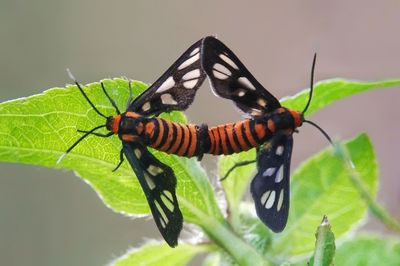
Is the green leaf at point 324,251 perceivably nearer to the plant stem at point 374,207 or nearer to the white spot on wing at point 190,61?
the plant stem at point 374,207

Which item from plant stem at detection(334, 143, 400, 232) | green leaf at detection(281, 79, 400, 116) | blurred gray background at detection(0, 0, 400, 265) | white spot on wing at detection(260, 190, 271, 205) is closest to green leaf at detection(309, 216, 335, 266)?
plant stem at detection(334, 143, 400, 232)

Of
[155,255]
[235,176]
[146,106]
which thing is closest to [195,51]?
[146,106]

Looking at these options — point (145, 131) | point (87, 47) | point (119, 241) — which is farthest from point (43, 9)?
point (145, 131)

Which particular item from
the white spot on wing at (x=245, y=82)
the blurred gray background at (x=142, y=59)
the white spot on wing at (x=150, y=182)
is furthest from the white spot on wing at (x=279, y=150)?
the blurred gray background at (x=142, y=59)

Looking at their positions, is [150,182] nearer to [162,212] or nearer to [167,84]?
[162,212]

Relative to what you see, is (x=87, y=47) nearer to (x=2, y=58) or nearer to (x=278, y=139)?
(x=2, y=58)

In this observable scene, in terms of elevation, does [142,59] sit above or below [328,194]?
above

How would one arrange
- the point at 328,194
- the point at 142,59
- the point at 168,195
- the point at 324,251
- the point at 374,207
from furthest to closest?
the point at 142,59 → the point at 328,194 → the point at 168,195 → the point at 374,207 → the point at 324,251
